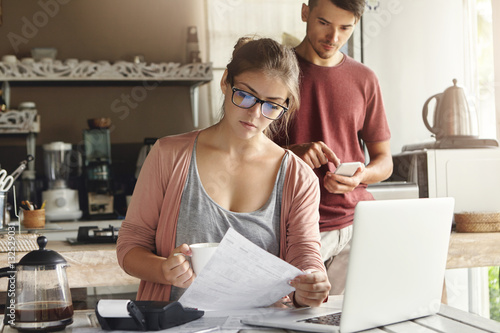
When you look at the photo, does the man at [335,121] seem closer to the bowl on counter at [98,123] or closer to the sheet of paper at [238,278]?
the sheet of paper at [238,278]

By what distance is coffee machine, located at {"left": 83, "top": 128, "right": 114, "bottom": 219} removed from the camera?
3.51m

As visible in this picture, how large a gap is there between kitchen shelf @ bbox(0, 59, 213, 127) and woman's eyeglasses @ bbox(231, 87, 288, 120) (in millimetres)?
2264

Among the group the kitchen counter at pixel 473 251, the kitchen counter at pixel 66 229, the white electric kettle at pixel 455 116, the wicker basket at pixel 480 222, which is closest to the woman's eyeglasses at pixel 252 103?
the kitchen counter at pixel 473 251

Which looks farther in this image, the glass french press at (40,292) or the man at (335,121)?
the man at (335,121)

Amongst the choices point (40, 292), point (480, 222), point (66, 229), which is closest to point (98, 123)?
point (66, 229)

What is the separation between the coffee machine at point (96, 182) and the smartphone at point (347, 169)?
193 centimetres

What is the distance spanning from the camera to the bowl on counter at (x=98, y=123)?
360 centimetres

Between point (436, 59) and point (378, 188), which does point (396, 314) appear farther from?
point (436, 59)

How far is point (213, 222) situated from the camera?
1385mm

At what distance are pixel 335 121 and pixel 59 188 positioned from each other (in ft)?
6.48

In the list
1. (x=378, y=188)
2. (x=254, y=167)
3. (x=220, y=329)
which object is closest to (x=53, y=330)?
(x=220, y=329)

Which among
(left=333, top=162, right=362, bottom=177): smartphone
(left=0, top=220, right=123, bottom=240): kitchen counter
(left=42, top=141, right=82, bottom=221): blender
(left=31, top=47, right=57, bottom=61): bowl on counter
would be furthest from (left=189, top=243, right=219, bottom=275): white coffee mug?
(left=31, top=47, right=57, bottom=61): bowl on counter

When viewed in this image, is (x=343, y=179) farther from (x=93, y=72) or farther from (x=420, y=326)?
(x=93, y=72)

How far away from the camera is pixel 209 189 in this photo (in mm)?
1417
